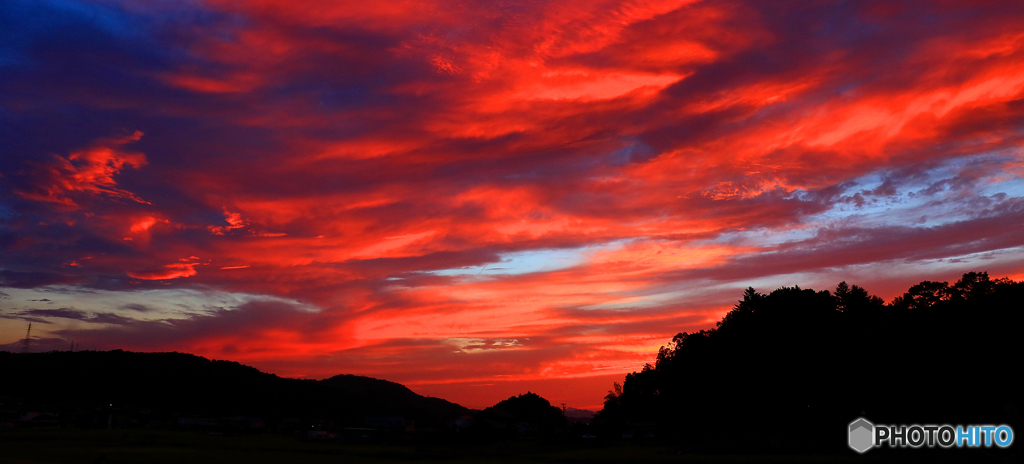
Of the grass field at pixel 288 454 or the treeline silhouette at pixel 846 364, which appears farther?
the treeline silhouette at pixel 846 364

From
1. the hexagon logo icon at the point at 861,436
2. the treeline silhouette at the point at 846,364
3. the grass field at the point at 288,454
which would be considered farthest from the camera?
the treeline silhouette at the point at 846,364

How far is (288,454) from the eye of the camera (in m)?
75.8

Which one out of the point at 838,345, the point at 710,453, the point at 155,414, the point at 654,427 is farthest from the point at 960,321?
the point at 155,414

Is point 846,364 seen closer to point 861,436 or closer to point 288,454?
point 861,436

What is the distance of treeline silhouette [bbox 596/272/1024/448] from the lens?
75.3 meters

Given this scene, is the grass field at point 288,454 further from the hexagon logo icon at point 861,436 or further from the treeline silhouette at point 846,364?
the treeline silhouette at point 846,364

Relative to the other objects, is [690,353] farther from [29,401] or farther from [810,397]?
[29,401]

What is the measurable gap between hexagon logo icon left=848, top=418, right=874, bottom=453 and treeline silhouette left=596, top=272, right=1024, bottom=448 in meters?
2.23

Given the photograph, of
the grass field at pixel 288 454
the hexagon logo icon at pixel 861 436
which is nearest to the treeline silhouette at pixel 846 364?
the hexagon logo icon at pixel 861 436

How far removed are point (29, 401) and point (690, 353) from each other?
182842 mm

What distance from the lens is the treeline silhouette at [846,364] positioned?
75.3 meters

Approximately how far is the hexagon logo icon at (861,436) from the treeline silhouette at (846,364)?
7.33ft

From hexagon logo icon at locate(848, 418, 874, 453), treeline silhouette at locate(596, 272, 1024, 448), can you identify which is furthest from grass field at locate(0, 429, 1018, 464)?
treeline silhouette at locate(596, 272, 1024, 448)

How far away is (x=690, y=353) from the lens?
129250 mm
